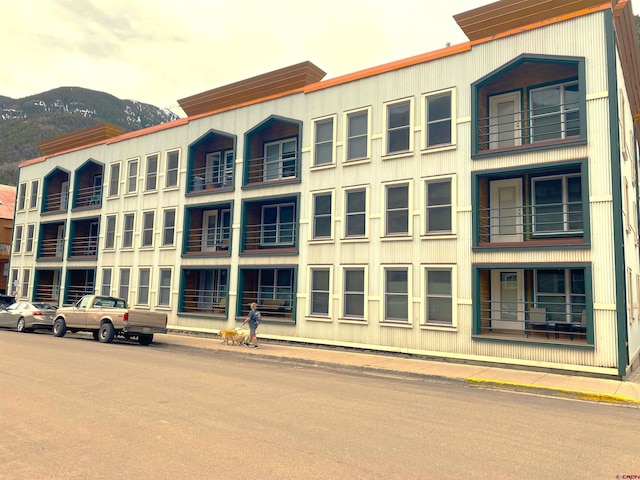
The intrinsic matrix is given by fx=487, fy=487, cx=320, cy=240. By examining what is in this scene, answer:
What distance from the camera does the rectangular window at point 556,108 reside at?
16094 mm

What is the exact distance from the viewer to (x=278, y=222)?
23609mm

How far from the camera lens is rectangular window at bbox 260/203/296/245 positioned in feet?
75.7

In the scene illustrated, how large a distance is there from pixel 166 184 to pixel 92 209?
281 inches

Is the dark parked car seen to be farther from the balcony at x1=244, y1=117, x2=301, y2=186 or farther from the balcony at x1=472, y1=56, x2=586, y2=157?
the balcony at x1=472, y1=56, x2=586, y2=157

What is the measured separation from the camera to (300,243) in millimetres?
20547

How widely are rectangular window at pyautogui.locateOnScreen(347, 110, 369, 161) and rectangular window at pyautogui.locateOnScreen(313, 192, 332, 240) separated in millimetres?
1957

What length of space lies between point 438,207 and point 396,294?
137 inches

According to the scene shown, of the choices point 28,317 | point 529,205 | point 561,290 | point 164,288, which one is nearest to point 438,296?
point 561,290

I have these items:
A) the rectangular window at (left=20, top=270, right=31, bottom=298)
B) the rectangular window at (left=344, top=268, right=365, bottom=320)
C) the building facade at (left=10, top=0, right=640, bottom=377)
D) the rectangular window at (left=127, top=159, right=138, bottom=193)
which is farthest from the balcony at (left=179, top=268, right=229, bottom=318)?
the rectangular window at (left=20, top=270, right=31, bottom=298)

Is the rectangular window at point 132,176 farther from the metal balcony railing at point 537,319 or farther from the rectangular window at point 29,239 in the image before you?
the metal balcony railing at point 537,319

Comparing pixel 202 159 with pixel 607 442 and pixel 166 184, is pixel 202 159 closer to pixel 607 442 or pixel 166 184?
pixel 166 184

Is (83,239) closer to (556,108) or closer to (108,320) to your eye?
(108,320)

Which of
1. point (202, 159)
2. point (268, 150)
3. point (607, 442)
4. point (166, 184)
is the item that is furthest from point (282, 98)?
point (607, 442)

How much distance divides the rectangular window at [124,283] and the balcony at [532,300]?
63.4ft
